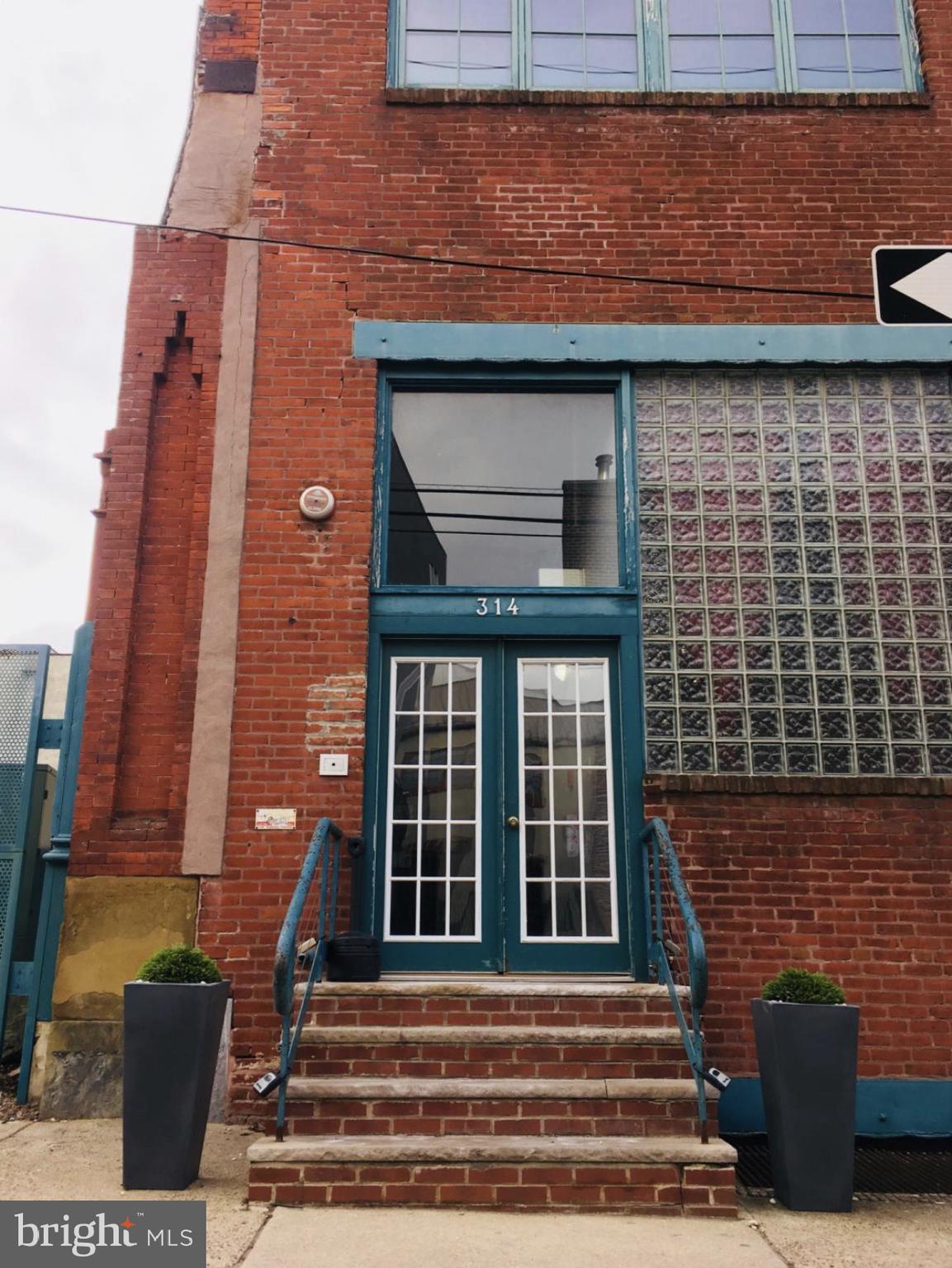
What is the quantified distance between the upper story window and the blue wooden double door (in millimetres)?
4403

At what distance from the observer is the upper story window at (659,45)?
24.9ft

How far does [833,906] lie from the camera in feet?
20.0

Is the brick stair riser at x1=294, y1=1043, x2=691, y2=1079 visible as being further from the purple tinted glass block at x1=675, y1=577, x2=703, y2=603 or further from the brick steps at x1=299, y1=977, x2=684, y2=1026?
the purple tinted glass block at x1=675, y1=577, x2=703, y2=603

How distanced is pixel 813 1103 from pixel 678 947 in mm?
1300

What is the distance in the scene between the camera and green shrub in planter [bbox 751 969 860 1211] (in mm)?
4570

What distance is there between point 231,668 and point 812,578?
12.8ft

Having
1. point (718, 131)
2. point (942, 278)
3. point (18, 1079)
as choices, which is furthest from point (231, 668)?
point (718, 131)

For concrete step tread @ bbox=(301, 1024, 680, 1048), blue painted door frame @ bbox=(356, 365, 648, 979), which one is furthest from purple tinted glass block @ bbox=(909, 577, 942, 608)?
concrete step tread @ bbox=(301, 1024, 680, 1048)

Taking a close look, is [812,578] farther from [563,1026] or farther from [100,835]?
[100,835]

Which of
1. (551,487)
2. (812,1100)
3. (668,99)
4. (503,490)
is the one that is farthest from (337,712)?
(668,99)

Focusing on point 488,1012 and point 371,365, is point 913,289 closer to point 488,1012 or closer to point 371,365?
point 371,365

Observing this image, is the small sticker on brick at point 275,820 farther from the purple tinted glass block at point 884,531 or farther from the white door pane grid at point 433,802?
the purple tinted glass block at point 884,531

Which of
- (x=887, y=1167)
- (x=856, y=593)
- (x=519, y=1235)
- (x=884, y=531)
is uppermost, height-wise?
(x=884, y=531)

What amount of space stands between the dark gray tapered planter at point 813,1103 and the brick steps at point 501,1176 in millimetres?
323
